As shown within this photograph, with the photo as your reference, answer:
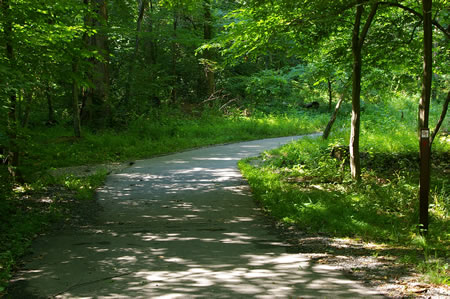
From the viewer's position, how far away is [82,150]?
1602 cm

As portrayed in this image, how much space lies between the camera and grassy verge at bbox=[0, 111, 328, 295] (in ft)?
23.8

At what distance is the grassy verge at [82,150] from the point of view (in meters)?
7.27

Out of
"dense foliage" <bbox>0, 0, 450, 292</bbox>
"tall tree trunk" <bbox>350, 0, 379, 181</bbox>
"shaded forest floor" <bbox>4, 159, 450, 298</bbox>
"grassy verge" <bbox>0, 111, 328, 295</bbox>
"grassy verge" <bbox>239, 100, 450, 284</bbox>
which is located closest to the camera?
"shaded forest floor" <bbox>4, 159, 450, 298</bbox>

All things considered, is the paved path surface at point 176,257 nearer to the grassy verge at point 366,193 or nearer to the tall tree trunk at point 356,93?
the grassy verge at point 366,193

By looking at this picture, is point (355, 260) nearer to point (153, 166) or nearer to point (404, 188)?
point (404, 188)

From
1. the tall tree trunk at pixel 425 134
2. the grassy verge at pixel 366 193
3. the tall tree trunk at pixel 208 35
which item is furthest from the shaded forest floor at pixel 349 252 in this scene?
the tall tree trunk at pixel 208 35

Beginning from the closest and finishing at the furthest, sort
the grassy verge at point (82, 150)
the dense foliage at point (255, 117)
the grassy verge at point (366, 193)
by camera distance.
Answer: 1. the grassy verge at point (366, 193)
2. the grassy verge at point (82, 150)
3. the dense foliage at point (255, 117)

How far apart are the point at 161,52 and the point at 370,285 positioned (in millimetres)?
28117

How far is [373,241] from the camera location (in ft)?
21.0

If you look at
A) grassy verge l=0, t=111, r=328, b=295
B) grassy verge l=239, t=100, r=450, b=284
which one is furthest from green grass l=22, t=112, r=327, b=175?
grassy verge l=239, t=100, r=450, b=284

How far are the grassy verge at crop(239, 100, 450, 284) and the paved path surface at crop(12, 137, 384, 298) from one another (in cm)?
91

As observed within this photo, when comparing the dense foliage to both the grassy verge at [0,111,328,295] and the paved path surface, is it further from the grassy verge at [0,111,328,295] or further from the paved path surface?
the paved path surface

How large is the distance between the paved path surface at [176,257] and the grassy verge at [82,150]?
0.50 meters

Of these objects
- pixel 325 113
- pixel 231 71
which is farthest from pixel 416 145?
pixel 231 71
